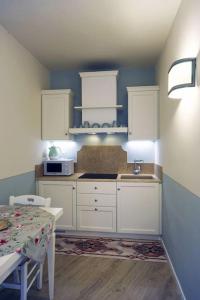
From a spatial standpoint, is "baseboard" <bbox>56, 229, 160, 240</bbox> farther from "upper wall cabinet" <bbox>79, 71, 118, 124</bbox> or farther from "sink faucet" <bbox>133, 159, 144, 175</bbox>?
"upper wall cabinet" <bbox>79, 71, 118, 124</bbox>

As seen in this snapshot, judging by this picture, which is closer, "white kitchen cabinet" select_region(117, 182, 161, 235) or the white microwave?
"white kitchen cabinet" select_region(117, 182, 161, 235)

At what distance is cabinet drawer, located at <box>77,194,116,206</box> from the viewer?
10.2ft

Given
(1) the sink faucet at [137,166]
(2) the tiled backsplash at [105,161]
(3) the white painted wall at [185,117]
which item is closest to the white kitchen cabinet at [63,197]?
(2) the tiled backsplash at [105,161]

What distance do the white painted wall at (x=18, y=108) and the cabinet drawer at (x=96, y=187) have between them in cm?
73

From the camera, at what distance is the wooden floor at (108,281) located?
1.96 metres

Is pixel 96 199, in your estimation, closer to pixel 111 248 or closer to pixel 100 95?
pixel 111 248

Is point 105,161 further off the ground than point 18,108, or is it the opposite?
point 18,108

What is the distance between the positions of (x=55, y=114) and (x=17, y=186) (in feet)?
4.06

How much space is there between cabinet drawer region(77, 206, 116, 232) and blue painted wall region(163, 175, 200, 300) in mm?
808

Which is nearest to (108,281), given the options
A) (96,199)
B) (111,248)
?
(111,248)

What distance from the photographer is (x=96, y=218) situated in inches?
124

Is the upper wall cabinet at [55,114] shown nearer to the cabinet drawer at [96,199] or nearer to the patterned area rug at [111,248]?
the cabinet drawer at [96,199]

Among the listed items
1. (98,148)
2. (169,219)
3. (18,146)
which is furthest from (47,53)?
(169,219)

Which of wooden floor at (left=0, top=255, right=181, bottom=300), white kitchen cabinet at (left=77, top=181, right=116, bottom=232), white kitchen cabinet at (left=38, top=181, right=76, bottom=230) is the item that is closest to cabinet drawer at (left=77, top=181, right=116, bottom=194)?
white kitchen cabinet at (left=77, top=181, right=116, bottom=232)
